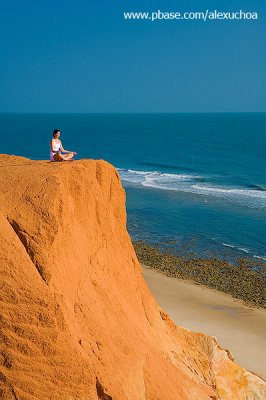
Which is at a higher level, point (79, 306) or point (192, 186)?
point (79, 306)

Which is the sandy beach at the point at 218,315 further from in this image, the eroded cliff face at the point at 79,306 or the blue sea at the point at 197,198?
the eroded cliff face at the point at 79,306

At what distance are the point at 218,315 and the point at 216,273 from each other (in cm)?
675

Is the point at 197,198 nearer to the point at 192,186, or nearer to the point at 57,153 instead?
the point at 192,186

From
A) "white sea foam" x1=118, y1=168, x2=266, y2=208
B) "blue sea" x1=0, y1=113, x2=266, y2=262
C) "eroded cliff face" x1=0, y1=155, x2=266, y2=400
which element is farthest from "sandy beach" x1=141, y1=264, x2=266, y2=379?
"white sea foam" x1=118, y1=168, x2=266, y2=208

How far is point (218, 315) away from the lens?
2630 cm

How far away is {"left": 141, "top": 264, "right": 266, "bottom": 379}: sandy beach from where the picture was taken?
22.0 metres


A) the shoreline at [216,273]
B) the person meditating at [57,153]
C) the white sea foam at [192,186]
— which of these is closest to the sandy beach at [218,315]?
the shoreline at [216,273]

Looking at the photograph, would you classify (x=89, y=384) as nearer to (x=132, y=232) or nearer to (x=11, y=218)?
(x=11, y=218)

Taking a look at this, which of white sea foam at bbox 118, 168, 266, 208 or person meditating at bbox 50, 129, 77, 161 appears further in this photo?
white sea foam at bbox 118, 168, 266, 208

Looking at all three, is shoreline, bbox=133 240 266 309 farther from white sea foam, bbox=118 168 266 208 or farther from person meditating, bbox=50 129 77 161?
person meditating, bbox=50 129 77 161

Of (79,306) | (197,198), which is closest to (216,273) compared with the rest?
(197,198)

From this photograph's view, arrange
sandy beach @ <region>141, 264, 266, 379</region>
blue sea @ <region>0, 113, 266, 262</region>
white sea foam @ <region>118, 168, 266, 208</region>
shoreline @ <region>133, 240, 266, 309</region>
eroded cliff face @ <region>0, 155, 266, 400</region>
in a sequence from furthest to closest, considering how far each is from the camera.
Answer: white sea foam @ <region>118, 168, 266, 208</region>
blue sea @ <region>0, 113, 266, 262</region>
shoreline @ <region>133, 240, 266, 309</region>
sandy beach @ <region>141, 264, 266, 379</region>
eroded cliff face @ <region>0, 155, 266, 400</region>

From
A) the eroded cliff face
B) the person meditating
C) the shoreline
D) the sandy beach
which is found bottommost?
the sandy beach

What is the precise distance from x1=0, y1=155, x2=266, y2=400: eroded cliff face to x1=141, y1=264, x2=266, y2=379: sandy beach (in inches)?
391
